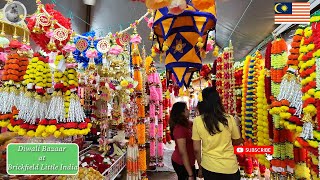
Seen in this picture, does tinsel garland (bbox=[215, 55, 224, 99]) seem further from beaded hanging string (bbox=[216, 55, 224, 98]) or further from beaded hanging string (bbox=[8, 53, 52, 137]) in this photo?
beaded hanging string (bbox=[8, 53, 52, 137])

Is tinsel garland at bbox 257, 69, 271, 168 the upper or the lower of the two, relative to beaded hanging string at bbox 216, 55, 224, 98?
lower

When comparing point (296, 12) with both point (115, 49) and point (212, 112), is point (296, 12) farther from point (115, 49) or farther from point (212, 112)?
point (115, 49)

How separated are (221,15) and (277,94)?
1778mm

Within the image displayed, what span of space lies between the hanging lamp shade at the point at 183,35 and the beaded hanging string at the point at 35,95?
95 centimetres

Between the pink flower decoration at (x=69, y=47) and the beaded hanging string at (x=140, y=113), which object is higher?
the pink flower decoration at (x=69, y=47)

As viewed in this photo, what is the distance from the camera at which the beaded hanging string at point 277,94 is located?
2.34 meters

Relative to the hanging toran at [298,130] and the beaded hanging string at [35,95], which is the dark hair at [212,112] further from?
the beaded hanging string at [35,95]

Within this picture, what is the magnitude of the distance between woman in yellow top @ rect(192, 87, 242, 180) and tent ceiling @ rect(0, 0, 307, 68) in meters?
1.43

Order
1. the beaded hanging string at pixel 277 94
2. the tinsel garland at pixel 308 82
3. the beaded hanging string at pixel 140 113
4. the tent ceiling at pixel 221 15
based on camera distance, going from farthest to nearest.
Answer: the beaded hanging string at pixel 140 113, the tent ceiling at pixel 221 15, the beaded hanging string at pixel 277 94, the tinsel garland at pixel 308 82

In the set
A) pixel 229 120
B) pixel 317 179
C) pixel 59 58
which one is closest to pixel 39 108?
pixel 59 58

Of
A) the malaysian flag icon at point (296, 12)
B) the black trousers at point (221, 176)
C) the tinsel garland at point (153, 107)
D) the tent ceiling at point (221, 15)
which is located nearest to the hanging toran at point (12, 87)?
the tent ceiling at point (221, 15)

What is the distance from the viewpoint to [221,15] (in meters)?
3.76

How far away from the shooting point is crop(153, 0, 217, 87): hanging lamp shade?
1775 millimetres

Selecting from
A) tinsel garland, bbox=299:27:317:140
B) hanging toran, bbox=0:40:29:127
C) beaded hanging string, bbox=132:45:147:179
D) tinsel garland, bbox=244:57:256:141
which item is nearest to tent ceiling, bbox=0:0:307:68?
beaded hanging string, bbox=132:45:147:179
